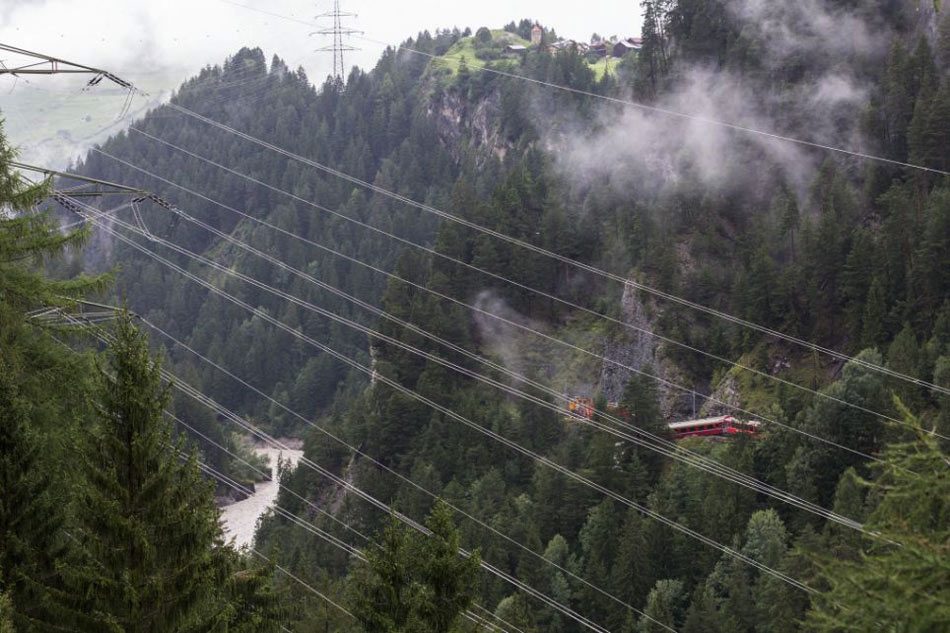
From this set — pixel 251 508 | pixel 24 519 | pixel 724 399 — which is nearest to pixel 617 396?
pixel 724 399

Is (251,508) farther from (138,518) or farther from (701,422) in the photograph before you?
(138,518)

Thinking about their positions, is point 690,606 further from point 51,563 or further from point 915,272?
point 51,563

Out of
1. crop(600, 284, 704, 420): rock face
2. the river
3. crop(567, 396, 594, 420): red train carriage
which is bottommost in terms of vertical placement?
the river

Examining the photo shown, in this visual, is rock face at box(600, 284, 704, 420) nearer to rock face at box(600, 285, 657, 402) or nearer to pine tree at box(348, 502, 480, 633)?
rock face at box(600, 285, 657, 402)

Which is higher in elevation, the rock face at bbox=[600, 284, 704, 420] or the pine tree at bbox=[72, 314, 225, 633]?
the pine tree at bbox=[72, 314, 225, 633]

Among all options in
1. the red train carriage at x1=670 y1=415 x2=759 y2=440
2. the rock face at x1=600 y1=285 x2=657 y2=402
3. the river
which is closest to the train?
the red train carriage at x1=670 y1=415 x2=759 y2=440

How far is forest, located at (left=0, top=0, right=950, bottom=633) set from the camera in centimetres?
1573

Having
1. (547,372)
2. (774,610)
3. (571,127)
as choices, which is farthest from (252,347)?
(774,610)

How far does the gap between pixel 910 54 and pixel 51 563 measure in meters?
86.7

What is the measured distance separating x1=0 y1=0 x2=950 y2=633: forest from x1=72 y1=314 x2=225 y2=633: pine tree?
0.15 feet

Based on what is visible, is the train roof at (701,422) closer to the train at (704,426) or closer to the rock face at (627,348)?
the train at (704,426)

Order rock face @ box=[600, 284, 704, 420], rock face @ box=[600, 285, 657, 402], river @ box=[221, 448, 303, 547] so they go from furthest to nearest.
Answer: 1. river @ box=[221, 448, 303, 547]
2. rock face @ box=[600, 285, 657, 402]
3. rock face @ box=[600, 284, 704, 420]

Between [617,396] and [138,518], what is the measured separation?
79.3m

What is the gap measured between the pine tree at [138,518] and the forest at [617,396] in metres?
0.05
